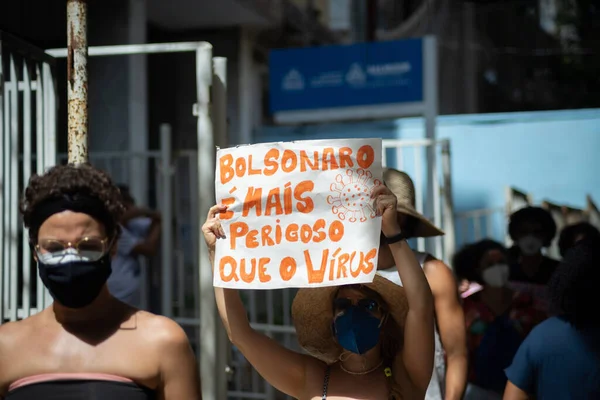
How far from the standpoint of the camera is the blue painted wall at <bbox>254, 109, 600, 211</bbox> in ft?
38.8

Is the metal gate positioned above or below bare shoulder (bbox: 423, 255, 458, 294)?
above

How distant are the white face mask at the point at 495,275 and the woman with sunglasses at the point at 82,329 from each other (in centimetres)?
272

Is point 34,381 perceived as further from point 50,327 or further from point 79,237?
point 79,237

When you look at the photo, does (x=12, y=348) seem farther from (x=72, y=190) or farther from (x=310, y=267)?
(x=310, y=267)

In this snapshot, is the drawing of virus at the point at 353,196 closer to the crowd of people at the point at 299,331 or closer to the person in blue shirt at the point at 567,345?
the crowd of people at the point at 299,331

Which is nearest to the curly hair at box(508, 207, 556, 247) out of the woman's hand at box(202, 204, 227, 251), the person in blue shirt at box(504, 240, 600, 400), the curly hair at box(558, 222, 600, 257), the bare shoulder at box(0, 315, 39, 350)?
the curly hair at box(558, 222, 600, 257)

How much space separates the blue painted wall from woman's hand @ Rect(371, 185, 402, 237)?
8898mm

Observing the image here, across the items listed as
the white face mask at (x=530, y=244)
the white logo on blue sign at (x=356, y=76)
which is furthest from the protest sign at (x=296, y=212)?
the white logo on blue sign at (x=356, y=76)

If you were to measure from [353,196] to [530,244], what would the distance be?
10.7 ft

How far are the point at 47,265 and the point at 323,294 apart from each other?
98 cm

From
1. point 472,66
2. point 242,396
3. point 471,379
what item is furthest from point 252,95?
point 471,379

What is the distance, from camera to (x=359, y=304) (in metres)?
3.05

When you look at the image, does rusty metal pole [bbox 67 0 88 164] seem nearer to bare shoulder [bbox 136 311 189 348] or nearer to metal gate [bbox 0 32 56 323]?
metal gate [bbox 0 32 56 323]

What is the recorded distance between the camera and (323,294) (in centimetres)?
316
